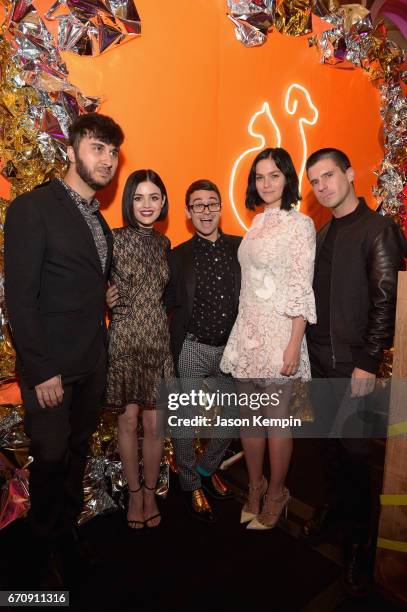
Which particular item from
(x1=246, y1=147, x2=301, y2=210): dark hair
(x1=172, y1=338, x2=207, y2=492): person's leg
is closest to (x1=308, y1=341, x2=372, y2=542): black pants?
(x1=172, y1=338, x2=207, y2=492): person's leg

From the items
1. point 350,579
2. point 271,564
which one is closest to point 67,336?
point 271,564

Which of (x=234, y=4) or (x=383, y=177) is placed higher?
(x=234, y=4)

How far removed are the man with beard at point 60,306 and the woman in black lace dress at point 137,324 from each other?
0.11m

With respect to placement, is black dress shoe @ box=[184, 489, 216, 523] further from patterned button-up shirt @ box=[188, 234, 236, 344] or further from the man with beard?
patterned button-up shirt @ box=[188, 234, 236, 344]

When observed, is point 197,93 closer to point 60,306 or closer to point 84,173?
point 84,173

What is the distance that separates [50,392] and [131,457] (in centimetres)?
69

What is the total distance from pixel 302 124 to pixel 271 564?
2.71 m

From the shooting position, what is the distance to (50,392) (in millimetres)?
1616

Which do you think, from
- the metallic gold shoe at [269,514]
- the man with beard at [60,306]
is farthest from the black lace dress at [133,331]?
the metallic gold shoe at [269,514]

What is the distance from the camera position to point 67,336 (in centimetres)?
171

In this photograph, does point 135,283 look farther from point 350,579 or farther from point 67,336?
point 350,579

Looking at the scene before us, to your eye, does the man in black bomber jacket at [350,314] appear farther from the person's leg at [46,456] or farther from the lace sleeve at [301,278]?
the person's leg at [46,456]

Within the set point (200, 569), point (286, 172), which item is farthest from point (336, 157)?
point (200, 569)

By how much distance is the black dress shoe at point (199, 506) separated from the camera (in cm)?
222
